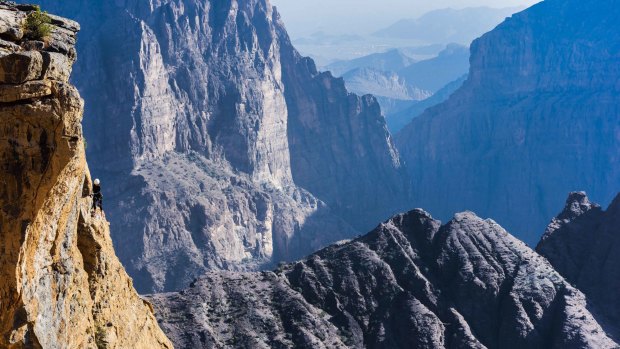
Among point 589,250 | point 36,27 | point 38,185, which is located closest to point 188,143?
point 589,250

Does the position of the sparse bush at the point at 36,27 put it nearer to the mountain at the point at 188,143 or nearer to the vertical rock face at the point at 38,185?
the vertical rock face at the point at 38,185

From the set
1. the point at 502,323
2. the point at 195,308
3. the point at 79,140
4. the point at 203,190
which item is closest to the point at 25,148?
the point at 79,140

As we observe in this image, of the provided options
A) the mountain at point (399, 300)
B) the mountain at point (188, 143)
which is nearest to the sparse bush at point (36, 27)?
the mountain at point (399, 300)

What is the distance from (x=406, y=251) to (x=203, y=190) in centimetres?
7979

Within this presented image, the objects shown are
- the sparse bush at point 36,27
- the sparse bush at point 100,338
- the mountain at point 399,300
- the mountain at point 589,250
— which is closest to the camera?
the sparse bush at point 36,27

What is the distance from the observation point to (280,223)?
559 ft

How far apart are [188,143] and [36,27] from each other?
144925mm

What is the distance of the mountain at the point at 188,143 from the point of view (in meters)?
144

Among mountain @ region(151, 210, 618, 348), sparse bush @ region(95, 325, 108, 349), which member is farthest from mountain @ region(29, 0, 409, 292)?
sparse bush @ region(95, 325, 108, 349)

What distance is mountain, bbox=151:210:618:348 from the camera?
68188mm

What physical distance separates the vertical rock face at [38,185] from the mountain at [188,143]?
11158 centimetres

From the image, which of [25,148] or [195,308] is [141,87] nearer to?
[195,308]

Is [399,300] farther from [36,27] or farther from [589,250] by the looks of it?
[36,27]

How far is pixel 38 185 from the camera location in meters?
21.9
